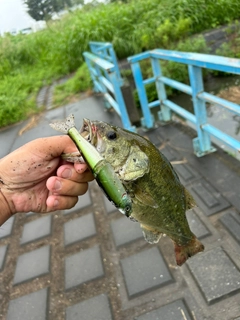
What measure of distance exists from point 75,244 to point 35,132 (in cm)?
397

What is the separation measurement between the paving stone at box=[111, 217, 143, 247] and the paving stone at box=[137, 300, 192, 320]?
2.39 ft

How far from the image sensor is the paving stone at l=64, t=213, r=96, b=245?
120 inches

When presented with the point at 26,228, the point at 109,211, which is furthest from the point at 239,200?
the point at 26,228

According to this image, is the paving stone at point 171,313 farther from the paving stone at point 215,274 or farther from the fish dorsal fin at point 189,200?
the fish dorsal fin at point 189,200

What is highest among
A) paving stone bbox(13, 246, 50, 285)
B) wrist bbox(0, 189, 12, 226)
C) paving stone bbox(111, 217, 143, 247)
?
wrist bbox(0, 189, 12, 226)

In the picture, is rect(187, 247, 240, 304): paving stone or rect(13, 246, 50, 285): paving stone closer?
rect(187, 247, 240, 304): paving stone

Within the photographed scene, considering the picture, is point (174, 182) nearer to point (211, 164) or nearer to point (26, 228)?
point (211, 164)

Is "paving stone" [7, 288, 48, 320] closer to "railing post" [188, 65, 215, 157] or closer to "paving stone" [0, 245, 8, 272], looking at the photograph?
"paving stone" [0, 245, 8, 272]

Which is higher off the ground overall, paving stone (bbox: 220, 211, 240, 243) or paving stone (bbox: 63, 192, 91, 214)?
paving stone (bbox: 220, 211, 240, 243)

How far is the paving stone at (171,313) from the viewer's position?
6.93ft

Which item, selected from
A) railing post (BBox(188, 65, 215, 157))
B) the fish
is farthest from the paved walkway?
the fish

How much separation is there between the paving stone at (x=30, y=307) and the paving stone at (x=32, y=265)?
195 mm

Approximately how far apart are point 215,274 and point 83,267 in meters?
1.11

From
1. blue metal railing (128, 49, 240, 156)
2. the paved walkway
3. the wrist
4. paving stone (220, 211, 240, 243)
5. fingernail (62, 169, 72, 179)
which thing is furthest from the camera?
blue metal railing (128, 49, 240, 156)
